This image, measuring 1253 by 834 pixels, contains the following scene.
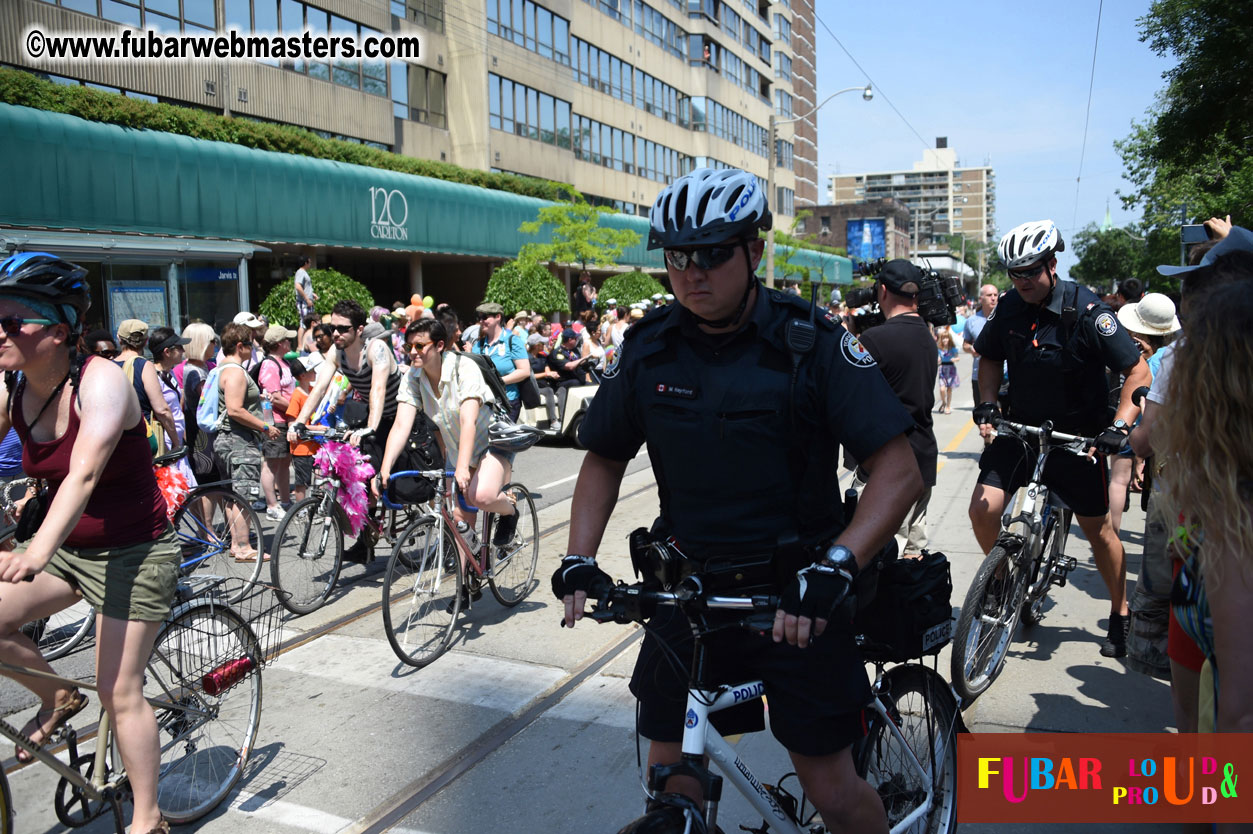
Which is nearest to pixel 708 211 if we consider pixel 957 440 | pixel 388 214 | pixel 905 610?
pixel 905 610

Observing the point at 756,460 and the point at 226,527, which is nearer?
the point at 756,460

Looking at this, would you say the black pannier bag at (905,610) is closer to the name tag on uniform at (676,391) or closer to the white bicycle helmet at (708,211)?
the name tag on uniform at (676,391)

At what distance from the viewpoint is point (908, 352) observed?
18.0 ft

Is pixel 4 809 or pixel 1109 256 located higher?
pixel 1109 256

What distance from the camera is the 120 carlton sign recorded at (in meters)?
27.1

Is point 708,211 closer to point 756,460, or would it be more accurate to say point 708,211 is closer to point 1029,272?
point 756,460

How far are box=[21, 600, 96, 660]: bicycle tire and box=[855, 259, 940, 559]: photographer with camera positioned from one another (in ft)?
15.3

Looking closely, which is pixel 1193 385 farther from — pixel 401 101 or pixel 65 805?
pixel 401 101

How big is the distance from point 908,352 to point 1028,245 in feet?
3.00

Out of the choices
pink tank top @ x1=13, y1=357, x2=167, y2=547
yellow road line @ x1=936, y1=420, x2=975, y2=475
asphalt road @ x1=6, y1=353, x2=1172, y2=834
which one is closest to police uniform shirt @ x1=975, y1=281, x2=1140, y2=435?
asphalt road @ x1=6, y1=353, x2=1172, y2=834

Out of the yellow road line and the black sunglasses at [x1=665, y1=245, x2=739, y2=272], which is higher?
the black sunglasses at [x1=665, y1=245, x2=739, y2=272]

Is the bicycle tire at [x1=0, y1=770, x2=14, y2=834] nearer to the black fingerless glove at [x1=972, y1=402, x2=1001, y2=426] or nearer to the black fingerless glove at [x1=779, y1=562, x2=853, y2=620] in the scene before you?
the black fingerless glove at [x1=779, y1=562, x2=853, y2=620]

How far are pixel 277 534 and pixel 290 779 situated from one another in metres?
2.51

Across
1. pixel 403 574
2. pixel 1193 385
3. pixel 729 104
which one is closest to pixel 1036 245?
pixel 1193 385
